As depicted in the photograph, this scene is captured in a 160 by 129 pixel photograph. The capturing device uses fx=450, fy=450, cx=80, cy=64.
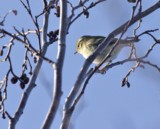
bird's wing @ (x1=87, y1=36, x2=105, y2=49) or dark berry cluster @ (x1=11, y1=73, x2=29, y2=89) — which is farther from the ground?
bird's wing @ (x1=87, y1=36, x2=105, y2=49)

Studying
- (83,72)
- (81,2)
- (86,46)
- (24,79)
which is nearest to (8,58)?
(24,79)

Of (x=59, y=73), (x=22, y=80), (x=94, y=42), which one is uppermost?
(x=94, y=42)

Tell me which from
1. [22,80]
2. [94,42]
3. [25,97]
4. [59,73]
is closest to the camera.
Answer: [59,73]

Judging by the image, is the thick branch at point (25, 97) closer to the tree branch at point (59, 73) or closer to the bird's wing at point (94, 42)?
the tree branch at point (59, 73)

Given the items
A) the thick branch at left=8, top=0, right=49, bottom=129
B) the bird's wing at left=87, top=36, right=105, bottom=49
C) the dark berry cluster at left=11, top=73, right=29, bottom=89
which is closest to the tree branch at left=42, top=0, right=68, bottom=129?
the thick branch at left=8, top=0, right=49, bottom=129

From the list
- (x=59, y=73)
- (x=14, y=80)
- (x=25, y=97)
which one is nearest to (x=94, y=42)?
(x=14, y=80)

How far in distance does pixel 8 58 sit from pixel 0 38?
0.44m

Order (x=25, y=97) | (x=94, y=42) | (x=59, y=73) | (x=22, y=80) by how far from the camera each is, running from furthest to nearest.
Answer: (x=94, y=42) < (x=22, y=80) < (x=25, y=97) < (x=59, y=73)

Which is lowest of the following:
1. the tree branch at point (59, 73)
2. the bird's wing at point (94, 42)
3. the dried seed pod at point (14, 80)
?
the tree branch at point (59, 73)

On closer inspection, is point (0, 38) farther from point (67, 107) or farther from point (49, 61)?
point (67, 107)

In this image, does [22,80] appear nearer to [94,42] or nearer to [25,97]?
[25,97]

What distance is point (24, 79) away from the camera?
432 cm

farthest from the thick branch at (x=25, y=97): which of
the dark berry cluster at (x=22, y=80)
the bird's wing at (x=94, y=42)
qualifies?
the bird's wing at (x=94, y=42)

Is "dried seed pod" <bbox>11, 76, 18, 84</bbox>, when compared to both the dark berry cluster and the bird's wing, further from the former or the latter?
the bird's wing
